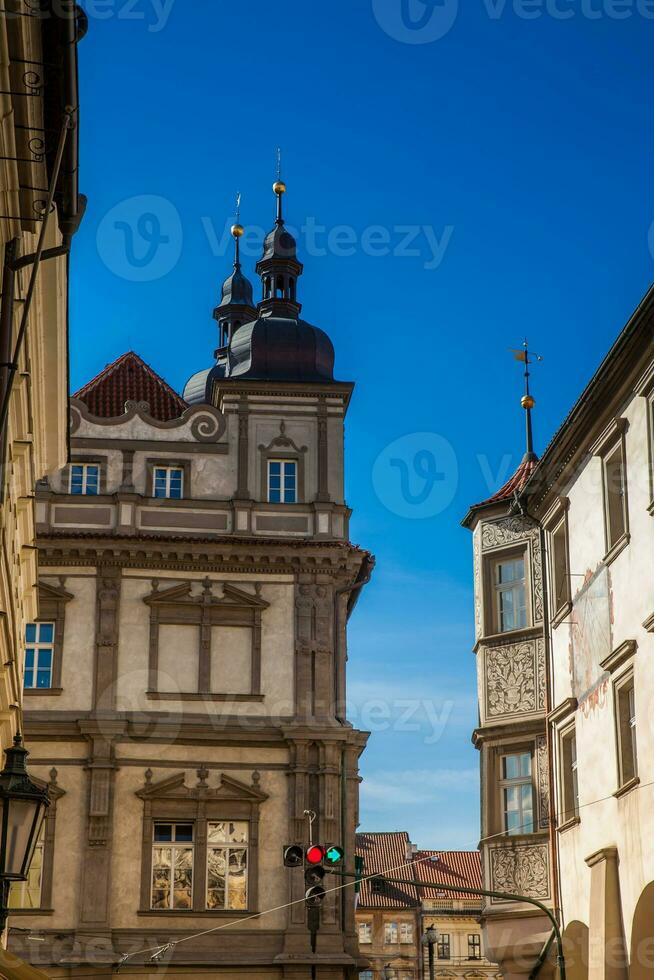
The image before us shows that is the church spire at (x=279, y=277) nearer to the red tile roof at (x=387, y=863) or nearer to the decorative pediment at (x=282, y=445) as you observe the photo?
the decorative pediment at (x=282, y=445)

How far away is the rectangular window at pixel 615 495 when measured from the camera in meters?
21.6

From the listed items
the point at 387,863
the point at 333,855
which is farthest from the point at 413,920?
the point at 333,855

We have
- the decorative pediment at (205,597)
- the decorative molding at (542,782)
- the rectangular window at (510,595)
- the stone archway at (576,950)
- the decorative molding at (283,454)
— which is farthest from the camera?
the decorative molding at (283,454)

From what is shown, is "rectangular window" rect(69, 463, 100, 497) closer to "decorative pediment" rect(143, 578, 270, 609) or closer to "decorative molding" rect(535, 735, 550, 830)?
"decorative pediment" rect(143, 578, 270, 609)

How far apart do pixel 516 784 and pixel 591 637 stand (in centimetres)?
466

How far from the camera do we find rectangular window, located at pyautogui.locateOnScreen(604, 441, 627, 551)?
2159 centimetres

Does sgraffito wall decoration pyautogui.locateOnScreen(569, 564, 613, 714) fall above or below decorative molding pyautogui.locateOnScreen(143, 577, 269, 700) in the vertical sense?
below

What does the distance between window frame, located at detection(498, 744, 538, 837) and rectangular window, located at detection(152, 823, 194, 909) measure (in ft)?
37.0

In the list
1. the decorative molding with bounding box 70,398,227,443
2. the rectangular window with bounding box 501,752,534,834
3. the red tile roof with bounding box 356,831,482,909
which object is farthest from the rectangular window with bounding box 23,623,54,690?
the red tile roof with bounding box 356,831,482,909

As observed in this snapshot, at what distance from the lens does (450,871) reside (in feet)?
325

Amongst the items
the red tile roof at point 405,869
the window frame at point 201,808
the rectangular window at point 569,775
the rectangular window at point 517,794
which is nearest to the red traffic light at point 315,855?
the rectangular window at point 569,775

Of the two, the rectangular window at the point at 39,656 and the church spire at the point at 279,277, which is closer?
the rectangular window at the point at 39,656

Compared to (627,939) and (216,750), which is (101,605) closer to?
(216,750)

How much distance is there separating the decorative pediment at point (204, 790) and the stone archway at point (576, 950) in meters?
13.1
